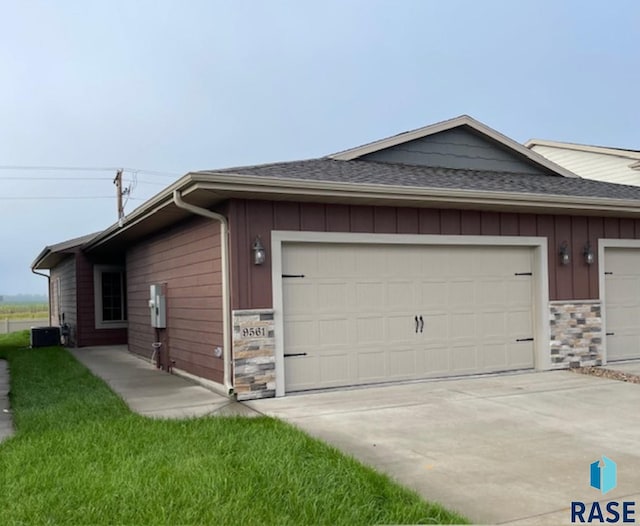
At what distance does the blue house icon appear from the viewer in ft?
13.0

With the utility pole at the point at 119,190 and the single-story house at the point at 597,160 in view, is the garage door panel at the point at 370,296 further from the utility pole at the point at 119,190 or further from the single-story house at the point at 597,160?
the utility pole at the point at 119,190

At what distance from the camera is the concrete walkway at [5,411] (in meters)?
5.60

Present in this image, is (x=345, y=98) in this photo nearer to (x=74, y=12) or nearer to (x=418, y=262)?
(x=74, y=12)

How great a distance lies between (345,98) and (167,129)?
868 cm

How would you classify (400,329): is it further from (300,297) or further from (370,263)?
(300,297)

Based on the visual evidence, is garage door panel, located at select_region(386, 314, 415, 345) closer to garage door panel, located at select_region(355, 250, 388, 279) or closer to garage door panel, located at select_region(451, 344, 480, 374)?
garage door panel, located at select_region(355, 250, 388, 279)

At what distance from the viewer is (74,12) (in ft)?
37.6

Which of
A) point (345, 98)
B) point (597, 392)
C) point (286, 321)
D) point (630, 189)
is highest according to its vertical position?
point (345, 98)

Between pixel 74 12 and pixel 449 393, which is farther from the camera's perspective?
pixel 74 12

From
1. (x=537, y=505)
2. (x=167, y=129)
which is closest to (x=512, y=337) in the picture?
(x=537, y=505)

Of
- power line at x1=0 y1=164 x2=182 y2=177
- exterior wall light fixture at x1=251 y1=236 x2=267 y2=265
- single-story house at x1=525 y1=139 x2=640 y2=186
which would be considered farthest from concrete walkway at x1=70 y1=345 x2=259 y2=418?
power line at x1=0 y1=164 x2=182 y2=177

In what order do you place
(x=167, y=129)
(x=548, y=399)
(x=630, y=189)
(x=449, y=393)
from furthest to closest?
(x=167, y=129), (x=630, y=189), (x=449, y=393), (x=548, y=399)

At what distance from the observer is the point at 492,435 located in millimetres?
5316

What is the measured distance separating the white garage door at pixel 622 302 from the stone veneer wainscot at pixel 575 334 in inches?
17.3
